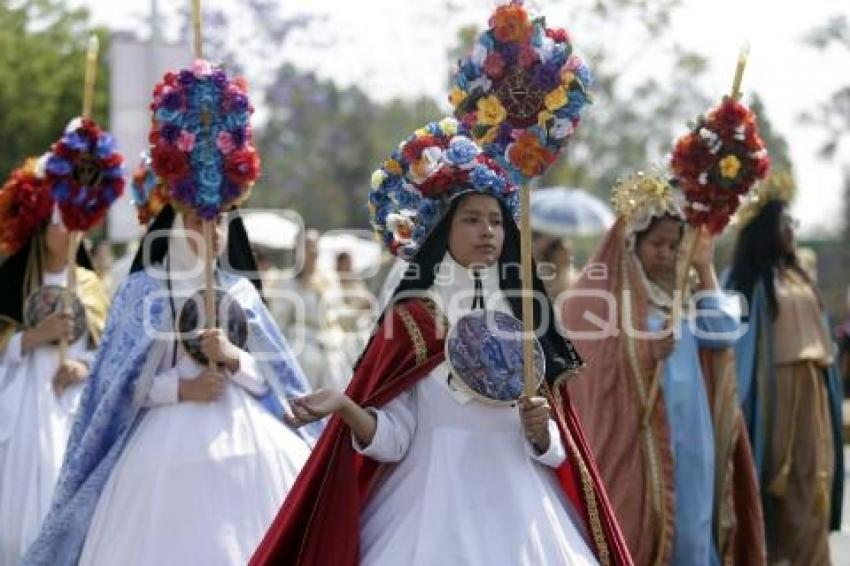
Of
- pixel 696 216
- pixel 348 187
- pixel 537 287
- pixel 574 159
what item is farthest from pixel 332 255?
pixel 348 187

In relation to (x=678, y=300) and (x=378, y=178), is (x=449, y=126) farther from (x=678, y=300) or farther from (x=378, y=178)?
(x=678, y=300)

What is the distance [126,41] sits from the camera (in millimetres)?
14750

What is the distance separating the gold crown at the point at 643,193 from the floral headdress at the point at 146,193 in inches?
84.6

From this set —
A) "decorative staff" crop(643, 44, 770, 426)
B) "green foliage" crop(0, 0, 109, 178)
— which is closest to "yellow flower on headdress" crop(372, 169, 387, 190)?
"decorative staff" crop(643, 44, 770, 426)

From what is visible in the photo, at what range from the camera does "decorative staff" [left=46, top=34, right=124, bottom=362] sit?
340 inches

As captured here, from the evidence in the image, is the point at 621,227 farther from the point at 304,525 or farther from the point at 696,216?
the point at 304,525

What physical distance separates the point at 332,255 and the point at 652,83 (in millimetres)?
14045

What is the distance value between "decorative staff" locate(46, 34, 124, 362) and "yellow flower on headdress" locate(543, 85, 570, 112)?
380 centimetres

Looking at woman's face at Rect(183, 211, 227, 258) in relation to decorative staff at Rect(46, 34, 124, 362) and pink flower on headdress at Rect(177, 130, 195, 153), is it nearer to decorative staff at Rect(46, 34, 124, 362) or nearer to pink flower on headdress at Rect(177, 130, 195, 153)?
pink flower on headdress at Rect(177, 130, 195, 153)

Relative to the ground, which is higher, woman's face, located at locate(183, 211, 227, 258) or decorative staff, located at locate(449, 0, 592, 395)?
decorative staff, located at locate(449, 0, 592, 395)

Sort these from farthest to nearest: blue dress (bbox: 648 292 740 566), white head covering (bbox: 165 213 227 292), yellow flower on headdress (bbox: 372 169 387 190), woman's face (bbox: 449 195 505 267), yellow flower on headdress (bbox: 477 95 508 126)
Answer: blue dress (bbox: 648 292 740 566) → white head covering (bbox: 165 213 227 292) → yellow flower on headdress (bbox: 372 169 387 190) → woman's face (bbox: 449 195 505 267) → yellow flower on headdress (bbox: 477 95 508 126)

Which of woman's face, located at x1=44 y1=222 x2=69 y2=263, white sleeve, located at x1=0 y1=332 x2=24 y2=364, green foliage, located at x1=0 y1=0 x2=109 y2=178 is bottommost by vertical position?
white sleeve, located at x1=0 y1=332 x2=24 y2=364

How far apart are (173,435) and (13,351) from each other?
85.4 inches

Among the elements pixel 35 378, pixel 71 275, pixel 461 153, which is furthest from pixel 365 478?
pixel 35 378
